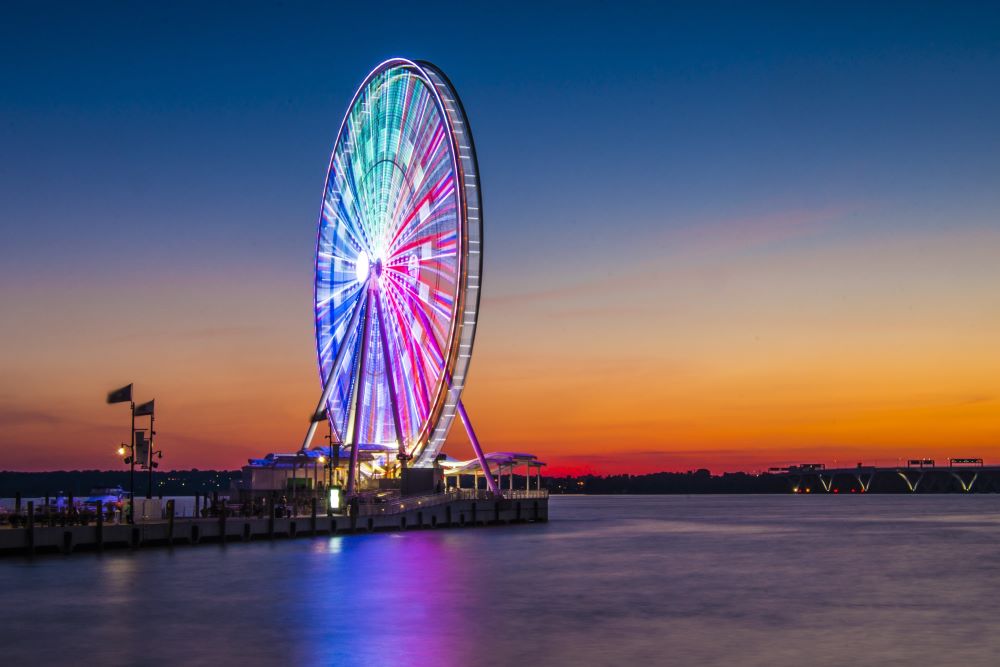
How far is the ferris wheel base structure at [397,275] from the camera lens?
2299 inches

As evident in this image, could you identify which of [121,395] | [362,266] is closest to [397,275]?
[362,266]

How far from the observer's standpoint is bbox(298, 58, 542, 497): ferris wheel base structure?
58.4 metres

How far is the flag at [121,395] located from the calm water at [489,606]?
6.85 meters

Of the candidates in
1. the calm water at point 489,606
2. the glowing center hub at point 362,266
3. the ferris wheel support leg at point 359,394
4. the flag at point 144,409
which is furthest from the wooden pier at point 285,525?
the glowing center hub at point 362,266

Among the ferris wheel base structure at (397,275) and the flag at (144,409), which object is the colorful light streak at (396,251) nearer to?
the ferris wheel base structure at (397,275)

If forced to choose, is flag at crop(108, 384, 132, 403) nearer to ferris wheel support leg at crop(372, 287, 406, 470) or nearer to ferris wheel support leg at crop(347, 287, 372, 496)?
ferris wheel support leg at crop(347, 287, 372, 496)

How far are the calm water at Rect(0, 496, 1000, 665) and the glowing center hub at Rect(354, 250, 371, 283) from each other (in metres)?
14.6

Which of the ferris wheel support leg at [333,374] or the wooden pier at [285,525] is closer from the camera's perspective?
the wooden pier at [285,525]

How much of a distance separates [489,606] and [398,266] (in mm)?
30258

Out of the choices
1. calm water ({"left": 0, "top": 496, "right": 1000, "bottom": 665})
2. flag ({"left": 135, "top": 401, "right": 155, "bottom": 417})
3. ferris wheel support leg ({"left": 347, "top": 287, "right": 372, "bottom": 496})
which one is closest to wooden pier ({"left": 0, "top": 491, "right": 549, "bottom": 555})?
calm water ({"left": 0, "top": 496, "right": 1000, "bottom": 665})

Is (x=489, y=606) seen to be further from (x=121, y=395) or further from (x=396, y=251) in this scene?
(x=396, y=251)

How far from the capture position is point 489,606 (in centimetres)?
3525

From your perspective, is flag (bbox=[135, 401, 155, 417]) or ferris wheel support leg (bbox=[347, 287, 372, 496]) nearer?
flag (bbox=[135, 401, 155, 417])

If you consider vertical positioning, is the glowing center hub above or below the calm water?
above
